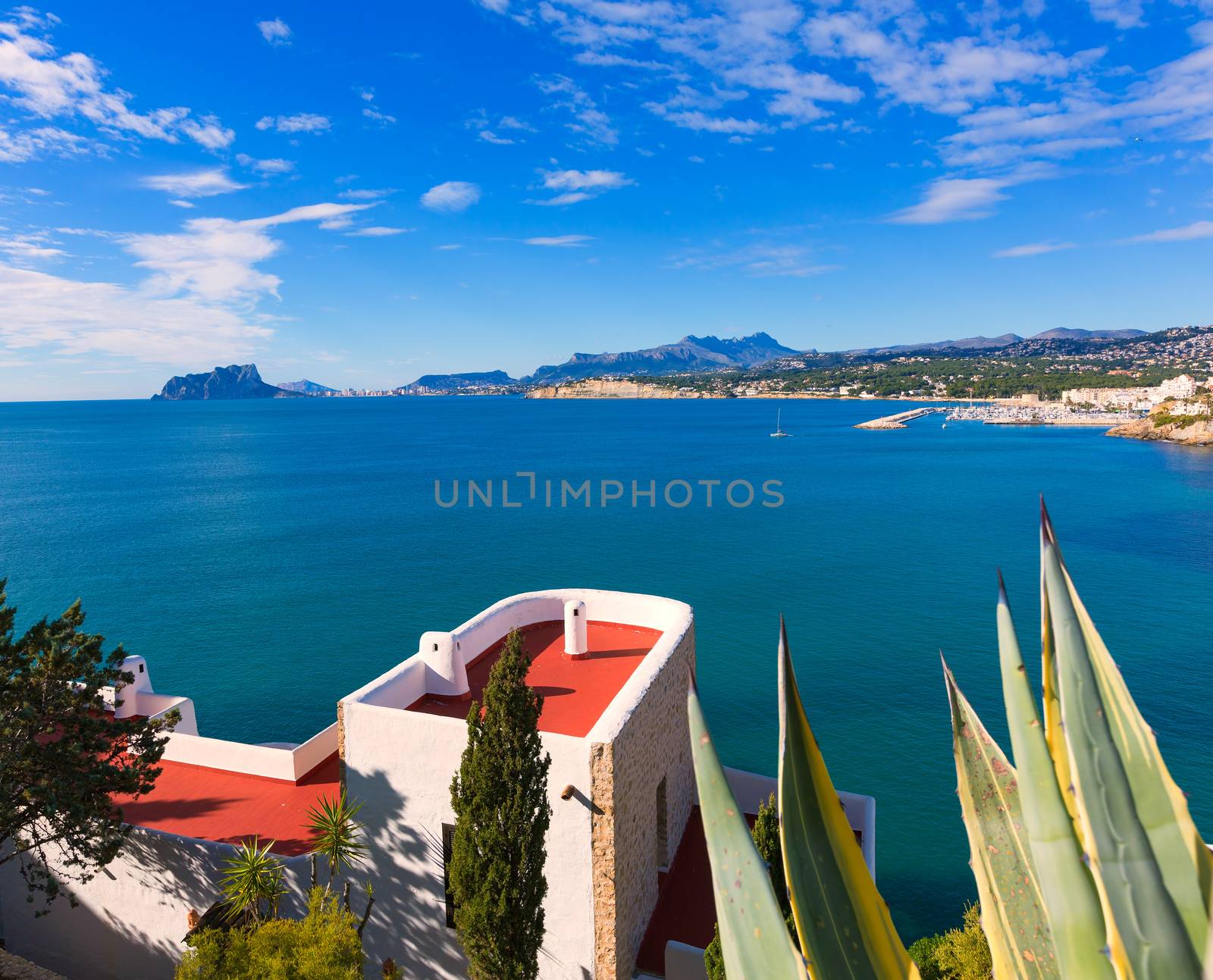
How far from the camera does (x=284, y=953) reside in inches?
358

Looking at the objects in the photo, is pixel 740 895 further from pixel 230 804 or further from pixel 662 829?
pixel 230 804

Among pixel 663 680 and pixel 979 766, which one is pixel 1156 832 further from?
pixel 663 680

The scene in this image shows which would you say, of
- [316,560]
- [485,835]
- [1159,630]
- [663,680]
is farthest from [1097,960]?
[316,560]

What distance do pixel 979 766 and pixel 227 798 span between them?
46.6ft

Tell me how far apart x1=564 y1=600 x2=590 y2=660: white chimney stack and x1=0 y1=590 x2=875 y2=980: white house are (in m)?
0.04

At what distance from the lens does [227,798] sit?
1345cm

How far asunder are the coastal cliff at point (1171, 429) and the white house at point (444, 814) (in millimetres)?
113912

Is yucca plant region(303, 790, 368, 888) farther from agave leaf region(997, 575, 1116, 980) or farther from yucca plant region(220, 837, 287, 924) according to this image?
agave leaf region(997, 575, 1116, 980)

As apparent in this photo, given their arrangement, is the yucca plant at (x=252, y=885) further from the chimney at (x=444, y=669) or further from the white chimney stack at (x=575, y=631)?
the white chimney stack at (x=575, y=631)

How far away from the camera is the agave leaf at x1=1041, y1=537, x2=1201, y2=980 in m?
1.92

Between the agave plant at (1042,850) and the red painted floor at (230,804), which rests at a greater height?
the agave plant at (1042,850)

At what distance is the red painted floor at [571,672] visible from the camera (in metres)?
12.1

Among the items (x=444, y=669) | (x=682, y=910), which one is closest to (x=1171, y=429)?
(x=682, y=910)

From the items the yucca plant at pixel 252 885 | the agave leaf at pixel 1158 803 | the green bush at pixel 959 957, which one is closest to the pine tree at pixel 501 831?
the yucca plant at pixel 252 885
